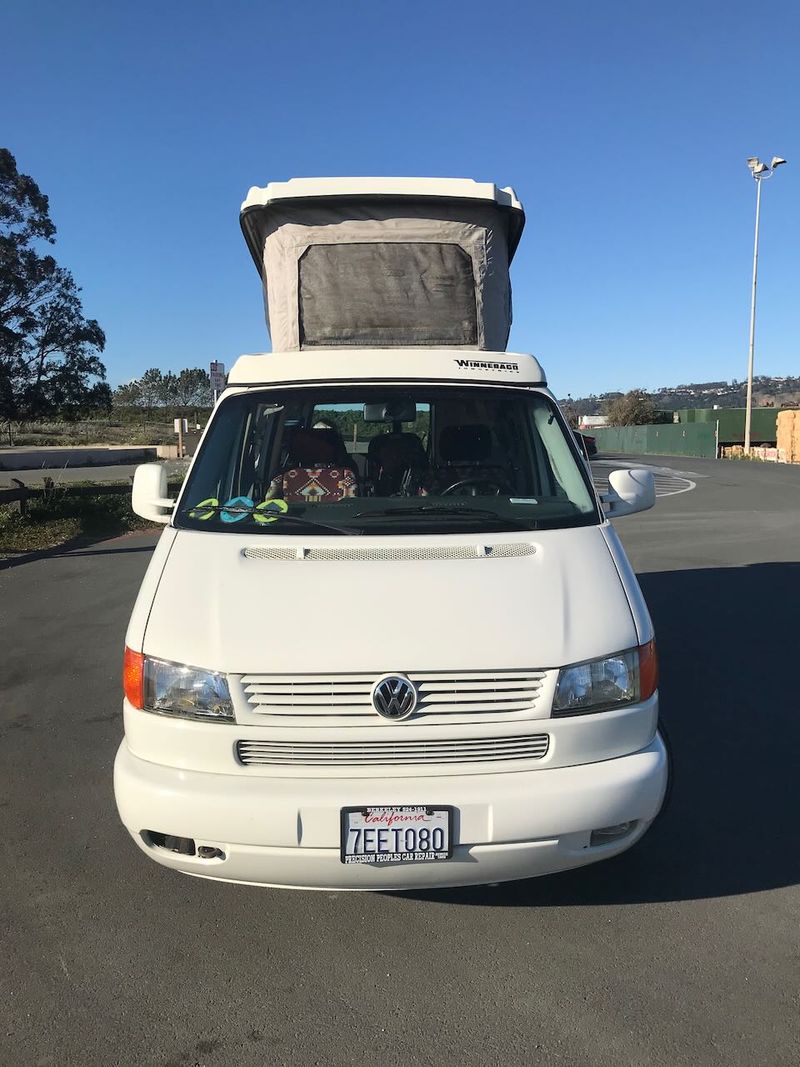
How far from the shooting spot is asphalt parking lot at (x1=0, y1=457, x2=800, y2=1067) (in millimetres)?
2625

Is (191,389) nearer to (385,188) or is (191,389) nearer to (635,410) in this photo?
(635,410)

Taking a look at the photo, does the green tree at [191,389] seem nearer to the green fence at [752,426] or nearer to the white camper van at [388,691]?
the green fence at [752,426]

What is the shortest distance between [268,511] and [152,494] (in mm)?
816

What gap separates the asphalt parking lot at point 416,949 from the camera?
8.61 feet

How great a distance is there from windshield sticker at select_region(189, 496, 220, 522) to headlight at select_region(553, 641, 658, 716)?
1.71m

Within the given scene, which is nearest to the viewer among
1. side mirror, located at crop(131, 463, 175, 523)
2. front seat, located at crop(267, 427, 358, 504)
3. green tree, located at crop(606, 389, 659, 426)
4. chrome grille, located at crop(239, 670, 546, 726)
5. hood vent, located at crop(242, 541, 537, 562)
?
chrome grille, located at crop(239, 670, 546, 726)

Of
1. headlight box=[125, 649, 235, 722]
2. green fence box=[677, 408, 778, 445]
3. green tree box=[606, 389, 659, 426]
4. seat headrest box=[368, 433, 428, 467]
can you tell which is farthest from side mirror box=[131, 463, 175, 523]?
green tree box=[606, 389, 659, 426]

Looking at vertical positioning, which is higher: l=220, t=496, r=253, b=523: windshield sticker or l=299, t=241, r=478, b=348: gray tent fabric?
l=299, t=241, r=478, b=348: gray tent fabric

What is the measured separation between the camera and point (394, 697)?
288 centimetres

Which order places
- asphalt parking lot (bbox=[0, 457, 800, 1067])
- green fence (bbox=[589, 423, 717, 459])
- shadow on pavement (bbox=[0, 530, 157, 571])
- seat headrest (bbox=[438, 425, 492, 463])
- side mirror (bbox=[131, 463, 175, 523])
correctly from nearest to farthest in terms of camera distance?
1. asphalt parking lot (bbox=[0, 457, 800, 1067])
2. side mirror (bbox=[131, 463, 175, 523])
3. seat headrest (bbox=[438, 425, 492, 463])
4. shadow on pavement (bbox=[0, 530, 157, 571])
5. green fence (bbox=[589, 423, 717, 459])

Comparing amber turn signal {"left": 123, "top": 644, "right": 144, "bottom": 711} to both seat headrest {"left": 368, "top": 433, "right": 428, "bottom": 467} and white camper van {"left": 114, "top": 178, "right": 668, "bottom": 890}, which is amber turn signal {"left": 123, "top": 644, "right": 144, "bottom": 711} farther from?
seat headrest {"left": 368, "top": 433, "right": 428, "bottom": 467}

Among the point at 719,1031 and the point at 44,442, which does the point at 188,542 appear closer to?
the point at 719,1031

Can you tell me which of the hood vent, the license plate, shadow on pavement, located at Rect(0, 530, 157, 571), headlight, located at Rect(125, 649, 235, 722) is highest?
the hood vent

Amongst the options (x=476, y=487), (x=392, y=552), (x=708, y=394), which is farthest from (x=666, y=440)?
(x=708, y=394)
